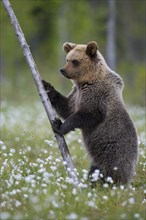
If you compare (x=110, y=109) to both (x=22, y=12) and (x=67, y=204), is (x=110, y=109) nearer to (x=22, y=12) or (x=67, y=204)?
(x=67, y=204)

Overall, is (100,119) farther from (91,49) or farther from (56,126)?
(91,49)

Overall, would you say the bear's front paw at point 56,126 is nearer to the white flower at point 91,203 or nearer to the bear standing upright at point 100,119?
the bear standing upright at point 100,119

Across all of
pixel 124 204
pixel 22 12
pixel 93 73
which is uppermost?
pixel 22 12

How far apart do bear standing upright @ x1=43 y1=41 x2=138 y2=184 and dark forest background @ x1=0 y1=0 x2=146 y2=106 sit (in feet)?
46.7

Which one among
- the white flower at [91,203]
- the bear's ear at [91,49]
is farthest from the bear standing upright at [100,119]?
the white flower at [91,203]

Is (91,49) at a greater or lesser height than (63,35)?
lesser

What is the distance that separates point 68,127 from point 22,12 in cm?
2149

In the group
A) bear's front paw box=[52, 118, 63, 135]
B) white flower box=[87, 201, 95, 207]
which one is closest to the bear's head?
bear's front paw box=[52, 118, 63, 135]

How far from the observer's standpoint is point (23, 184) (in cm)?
648

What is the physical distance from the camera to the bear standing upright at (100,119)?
24.9 ft

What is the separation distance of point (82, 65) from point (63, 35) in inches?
948

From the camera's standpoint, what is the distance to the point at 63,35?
31.7m

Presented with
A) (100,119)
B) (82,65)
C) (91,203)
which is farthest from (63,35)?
(91,203)

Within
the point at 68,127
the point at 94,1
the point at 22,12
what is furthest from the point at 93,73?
the point at 94,1
